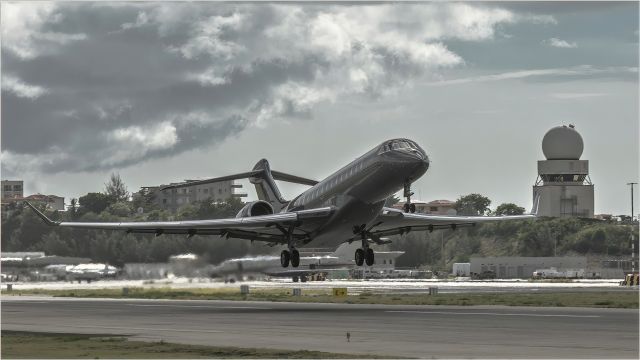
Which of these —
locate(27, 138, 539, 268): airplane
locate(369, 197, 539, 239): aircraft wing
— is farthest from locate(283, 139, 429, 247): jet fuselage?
locate(369, 197, 539, 239): aircraft wing

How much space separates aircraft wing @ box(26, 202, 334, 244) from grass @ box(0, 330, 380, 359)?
21.6 m

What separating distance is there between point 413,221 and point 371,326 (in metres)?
24.9

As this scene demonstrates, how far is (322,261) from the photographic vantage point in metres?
158

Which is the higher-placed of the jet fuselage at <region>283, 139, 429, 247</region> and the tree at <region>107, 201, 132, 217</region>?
the tree at <region>107, 201, 132, 217</region>

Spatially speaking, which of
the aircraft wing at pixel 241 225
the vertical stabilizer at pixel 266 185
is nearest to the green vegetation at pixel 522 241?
the vertical stabilizer at pixel 266 185

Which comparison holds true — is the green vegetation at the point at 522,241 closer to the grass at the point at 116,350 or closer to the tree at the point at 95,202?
the tree at the point at 95,202

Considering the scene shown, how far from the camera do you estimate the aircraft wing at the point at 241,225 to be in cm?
6988

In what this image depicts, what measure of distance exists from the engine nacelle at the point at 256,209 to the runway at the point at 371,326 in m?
6.41

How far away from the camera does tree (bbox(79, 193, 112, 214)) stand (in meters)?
157

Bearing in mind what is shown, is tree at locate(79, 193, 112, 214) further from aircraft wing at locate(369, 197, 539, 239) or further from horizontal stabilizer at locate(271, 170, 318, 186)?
aircraft wing at locate(369, 197, 539, 239)

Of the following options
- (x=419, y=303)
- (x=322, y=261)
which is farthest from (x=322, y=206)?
(x=322, y=261)

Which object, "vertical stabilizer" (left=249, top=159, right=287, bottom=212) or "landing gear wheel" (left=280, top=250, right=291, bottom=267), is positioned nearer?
"landing gear wheel" (left=280, top=250, right=291, bottom=267)

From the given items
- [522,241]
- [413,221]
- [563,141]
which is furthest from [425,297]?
[563,141]

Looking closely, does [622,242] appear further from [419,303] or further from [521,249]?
[419,303]
